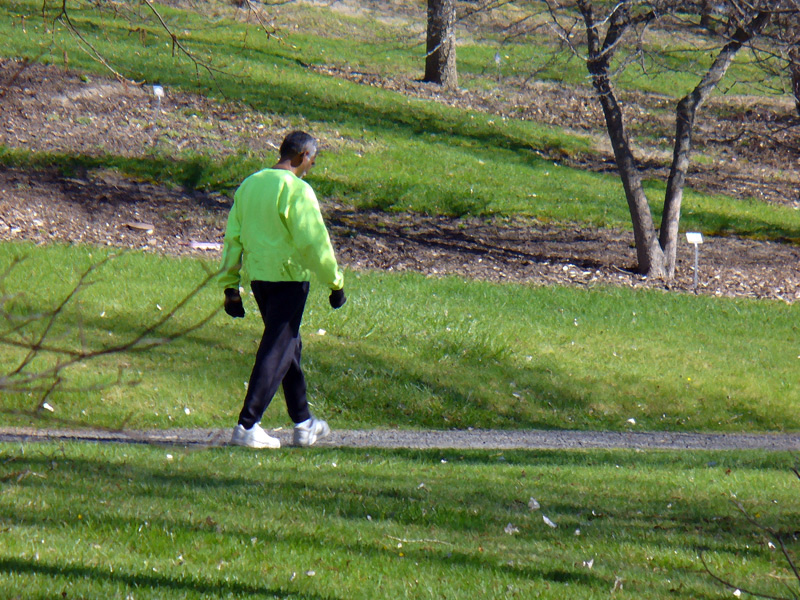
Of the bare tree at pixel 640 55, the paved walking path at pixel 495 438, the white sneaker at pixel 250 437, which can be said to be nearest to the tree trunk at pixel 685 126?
the bare tree at pixel 640 55

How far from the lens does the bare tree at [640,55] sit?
1065 centimetres

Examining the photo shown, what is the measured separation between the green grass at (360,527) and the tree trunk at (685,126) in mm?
6732

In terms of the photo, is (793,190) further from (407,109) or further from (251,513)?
(251,513)

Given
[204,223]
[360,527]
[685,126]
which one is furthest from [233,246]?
[685,126]

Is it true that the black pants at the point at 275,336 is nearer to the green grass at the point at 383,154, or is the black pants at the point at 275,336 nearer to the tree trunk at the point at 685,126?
the tree trunk at the point at 685,126

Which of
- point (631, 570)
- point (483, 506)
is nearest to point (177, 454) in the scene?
point (483, 506)

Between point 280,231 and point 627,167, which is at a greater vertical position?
point 280,231

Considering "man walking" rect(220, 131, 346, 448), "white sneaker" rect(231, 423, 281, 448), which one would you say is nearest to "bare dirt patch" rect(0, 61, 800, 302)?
"white sneaker" rect(231, 423, 281, 448)

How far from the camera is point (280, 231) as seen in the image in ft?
18.6

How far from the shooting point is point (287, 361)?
5.89m

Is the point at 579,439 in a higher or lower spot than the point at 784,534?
lower

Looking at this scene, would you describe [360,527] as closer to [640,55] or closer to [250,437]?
[250,437]

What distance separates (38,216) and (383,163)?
6.26 m

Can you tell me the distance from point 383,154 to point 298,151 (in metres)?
11.0
